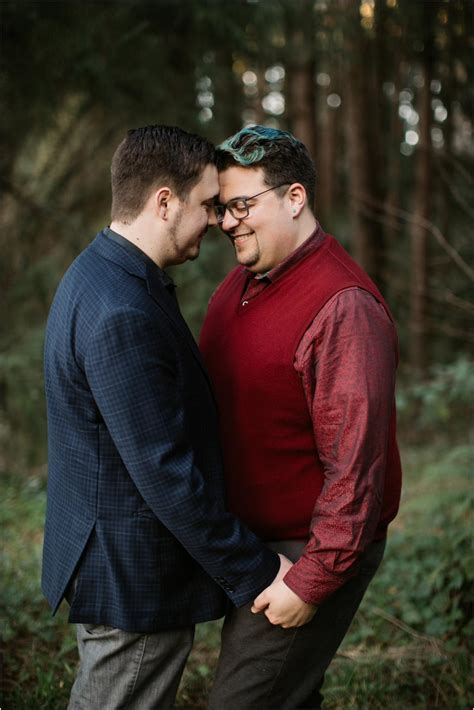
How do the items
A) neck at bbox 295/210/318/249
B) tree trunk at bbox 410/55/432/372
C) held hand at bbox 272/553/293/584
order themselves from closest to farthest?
held hand at bbox 272/553/293/584, neck at bbox 295/210/318/249, tree trunk at bbox 410/55/432/372

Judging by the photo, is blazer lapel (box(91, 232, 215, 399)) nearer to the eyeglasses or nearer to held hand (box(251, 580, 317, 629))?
the eyeglasses

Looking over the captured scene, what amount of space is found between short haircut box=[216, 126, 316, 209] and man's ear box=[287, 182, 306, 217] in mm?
24

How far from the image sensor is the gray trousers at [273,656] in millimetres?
2268

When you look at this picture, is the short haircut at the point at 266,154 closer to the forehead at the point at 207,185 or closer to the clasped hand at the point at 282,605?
the forehead at the point at 207,185

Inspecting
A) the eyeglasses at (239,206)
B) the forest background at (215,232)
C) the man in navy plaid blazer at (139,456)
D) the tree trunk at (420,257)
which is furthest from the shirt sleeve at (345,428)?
the tree trunk at (420,257)

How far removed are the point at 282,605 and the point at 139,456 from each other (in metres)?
0.65

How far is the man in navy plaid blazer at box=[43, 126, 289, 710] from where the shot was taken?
1.94 meters

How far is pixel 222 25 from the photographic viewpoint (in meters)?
5.12

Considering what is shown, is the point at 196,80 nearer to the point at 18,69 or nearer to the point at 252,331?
the point at 18,69

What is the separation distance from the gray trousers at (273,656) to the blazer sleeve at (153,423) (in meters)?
0.41

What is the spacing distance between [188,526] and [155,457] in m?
0.22

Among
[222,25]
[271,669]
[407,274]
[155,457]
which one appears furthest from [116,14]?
[407,274]

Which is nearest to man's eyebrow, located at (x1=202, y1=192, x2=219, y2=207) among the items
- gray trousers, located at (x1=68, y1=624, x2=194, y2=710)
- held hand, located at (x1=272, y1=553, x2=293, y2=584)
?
held hand, located at (x1=272, y1=553, x2=293, y2=584)

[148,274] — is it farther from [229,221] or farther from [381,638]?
[381,638]
